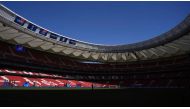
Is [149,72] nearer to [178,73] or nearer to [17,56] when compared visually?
[178,73]

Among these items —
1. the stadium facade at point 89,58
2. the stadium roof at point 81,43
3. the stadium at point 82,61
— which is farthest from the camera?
the stadium facade at point 89,58

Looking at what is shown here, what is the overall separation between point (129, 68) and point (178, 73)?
14.7 metres

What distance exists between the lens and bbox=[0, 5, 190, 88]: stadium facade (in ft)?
124

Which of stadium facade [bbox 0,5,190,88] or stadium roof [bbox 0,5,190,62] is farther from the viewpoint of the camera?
stadium facade [bbox 0,5,190,88]

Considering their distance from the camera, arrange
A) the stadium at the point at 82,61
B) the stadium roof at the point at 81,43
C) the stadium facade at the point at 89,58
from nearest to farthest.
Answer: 1. the stadium roof at the point at 81,43
2. the stadium at the point at 82,61
3. the stadium facade at the point at 89,58

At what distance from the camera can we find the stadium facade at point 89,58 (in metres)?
37.9

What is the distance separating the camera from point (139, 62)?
62.8m

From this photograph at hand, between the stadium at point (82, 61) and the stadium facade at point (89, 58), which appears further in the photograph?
the stadium facade at point (89, 58)

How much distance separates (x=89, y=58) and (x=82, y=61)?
5.43 meters

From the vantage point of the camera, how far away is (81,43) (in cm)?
5097

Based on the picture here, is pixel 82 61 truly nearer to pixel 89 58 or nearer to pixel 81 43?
pixel 89 58

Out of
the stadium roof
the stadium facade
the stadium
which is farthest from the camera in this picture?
the stadium facade

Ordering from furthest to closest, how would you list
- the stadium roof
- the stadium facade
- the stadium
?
the stadium facade → the stadium → the stadium roof

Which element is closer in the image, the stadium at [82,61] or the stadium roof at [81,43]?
the stadium roof at [81,43]
